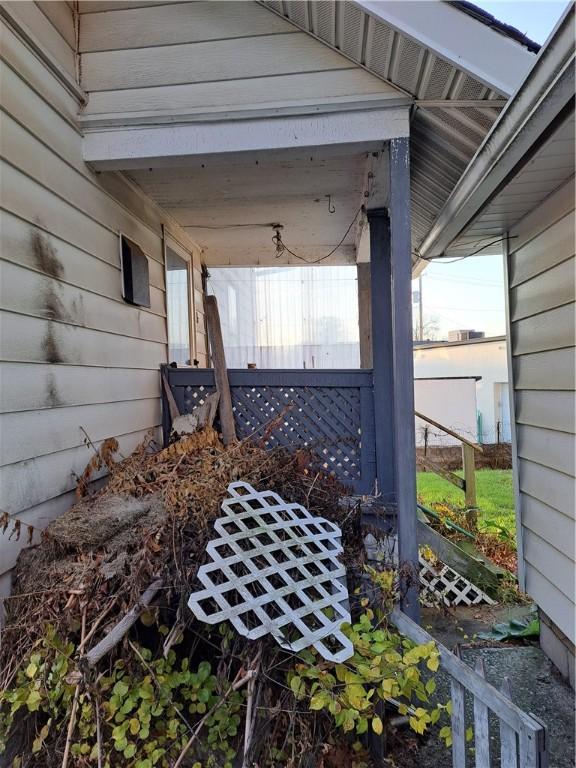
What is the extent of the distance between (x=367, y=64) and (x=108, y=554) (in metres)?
3.13

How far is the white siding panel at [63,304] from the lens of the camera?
2176 mm

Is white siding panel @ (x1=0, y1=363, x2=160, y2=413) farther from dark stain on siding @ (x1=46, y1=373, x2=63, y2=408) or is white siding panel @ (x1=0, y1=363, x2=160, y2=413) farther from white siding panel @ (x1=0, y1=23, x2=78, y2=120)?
white siding panel @ (x1=0, y1=23, x2=78, y2=120)

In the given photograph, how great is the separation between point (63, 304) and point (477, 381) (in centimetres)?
1026

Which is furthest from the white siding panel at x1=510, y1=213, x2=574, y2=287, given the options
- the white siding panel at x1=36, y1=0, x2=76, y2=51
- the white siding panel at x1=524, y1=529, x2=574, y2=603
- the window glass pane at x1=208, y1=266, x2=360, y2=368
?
the window glass pane at x1=208, y1=266, x2=360, y2=368

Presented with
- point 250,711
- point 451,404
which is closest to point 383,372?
point 250,711

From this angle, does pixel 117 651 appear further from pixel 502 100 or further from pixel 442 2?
pixel 442 2

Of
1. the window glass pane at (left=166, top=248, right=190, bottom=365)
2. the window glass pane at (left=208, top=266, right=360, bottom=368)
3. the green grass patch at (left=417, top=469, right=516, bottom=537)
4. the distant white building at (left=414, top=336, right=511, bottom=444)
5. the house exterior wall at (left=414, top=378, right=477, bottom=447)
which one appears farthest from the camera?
the distant white building at (left=414, top=336, right=511, bottom=444)

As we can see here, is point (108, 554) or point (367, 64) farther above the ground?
point (367, 64)

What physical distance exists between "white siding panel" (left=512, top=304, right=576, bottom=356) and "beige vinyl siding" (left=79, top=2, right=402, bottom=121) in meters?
1.79

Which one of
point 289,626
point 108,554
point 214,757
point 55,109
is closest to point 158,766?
point 214,757

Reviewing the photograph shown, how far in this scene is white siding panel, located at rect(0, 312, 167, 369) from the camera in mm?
2170

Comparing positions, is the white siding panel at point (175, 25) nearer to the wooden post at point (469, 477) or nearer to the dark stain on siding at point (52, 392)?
the dark stain on siding at point (52, 392)

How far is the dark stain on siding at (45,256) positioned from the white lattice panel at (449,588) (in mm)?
3893

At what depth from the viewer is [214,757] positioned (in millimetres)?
1719
